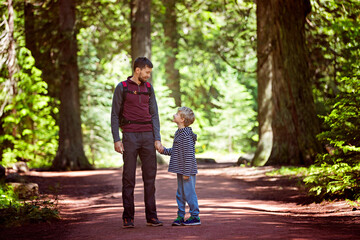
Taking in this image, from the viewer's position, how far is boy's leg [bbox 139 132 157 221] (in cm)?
768

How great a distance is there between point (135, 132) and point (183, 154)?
77 cm

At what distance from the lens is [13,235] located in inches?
281

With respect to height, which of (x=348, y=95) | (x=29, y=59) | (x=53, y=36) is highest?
(x=53, y=36)

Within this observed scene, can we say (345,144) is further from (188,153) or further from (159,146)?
(159,146)

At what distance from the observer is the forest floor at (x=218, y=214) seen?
677 centimetres

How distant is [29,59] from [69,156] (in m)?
4.43

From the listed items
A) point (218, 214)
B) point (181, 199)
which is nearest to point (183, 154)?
point (181, 199)

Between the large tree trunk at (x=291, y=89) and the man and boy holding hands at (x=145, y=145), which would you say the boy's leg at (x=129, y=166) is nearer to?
the man and boy holding hands at (x=145, y=145)

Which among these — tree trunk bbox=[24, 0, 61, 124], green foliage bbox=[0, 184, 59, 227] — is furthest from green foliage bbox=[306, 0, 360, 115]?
green foliage bbox=[0, 184, 59, 227]

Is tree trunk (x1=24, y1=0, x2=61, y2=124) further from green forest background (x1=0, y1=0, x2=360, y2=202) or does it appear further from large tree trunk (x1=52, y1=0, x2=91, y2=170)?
large tree trunk (x1=52, y1=0, x2=91, y2=170)

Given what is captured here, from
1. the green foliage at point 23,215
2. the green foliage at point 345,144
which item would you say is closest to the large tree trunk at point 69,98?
the green foliage at point 23,215

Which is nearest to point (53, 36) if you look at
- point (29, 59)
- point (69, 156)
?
point (29, 59)

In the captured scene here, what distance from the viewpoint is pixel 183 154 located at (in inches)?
302

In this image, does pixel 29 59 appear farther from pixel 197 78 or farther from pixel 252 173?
pixel 197 78
